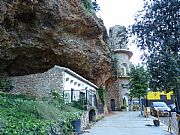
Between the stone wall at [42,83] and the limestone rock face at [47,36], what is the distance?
263 cm

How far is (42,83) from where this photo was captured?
17.4 meters

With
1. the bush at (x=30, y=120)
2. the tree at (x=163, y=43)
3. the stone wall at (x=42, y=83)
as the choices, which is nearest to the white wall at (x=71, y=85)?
the stone wall at (x=42, y=83)

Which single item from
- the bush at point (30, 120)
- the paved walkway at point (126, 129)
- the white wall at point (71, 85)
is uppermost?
the white wall at point (71, 85)

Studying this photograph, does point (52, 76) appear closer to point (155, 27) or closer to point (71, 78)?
point (71, 78)

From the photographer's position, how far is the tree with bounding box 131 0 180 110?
857 cm

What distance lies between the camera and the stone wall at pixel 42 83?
17.0 metres

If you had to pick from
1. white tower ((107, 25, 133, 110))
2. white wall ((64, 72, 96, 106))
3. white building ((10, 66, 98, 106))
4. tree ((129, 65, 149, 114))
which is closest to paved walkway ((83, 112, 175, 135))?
white wall ((64, 72, 96, 106))

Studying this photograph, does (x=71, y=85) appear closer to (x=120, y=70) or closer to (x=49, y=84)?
(x=49, y=84)

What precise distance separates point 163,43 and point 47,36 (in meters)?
11.3

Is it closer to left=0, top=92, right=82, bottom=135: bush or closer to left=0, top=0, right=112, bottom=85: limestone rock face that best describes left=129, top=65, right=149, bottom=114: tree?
left=0, top=0, right=112, bottom=85: limestone rock face

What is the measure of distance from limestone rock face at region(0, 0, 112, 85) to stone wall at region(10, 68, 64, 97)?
263 cm

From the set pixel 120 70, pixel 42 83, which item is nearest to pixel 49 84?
pixel 42 83

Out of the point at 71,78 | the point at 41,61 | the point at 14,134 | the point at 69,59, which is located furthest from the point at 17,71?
the point at 14,134

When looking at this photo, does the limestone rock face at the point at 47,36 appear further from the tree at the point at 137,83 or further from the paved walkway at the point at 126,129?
the paved walkway at the point at 126,129
